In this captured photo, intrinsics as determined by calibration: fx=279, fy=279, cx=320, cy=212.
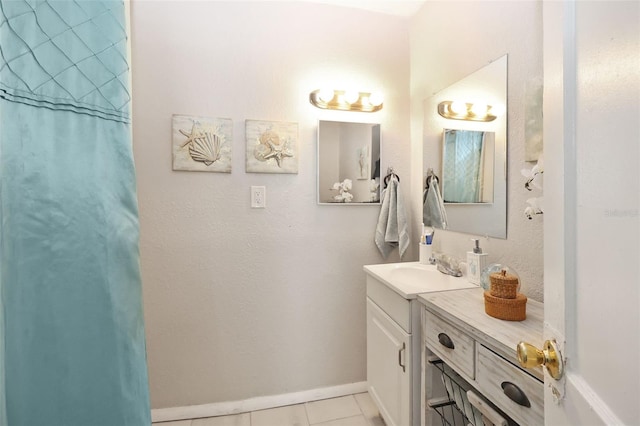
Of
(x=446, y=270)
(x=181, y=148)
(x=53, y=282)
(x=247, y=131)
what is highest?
(x=247, y=131)

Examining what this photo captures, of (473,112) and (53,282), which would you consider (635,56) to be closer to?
(53,282)

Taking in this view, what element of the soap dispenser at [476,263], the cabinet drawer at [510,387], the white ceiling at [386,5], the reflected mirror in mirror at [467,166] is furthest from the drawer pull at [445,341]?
the white ceiling at [386,5]

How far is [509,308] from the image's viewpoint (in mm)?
877

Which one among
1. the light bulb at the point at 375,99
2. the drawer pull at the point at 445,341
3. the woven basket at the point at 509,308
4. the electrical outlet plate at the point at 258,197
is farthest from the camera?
the light bulb at the point at 375,99

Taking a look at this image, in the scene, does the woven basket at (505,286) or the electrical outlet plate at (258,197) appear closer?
the woven basket at (505,286)

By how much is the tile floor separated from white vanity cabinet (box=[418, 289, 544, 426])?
25.1 inches

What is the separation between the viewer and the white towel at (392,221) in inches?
71.1

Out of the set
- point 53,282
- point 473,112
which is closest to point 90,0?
point 53,282

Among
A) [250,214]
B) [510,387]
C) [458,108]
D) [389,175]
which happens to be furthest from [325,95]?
[510,387]

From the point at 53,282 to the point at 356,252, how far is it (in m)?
1.50

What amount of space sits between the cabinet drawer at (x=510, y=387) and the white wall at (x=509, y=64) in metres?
0.43

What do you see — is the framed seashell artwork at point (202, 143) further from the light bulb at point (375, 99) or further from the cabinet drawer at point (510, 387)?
the cabinet drawer at point (510, 387)

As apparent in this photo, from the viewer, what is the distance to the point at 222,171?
1.63 metres

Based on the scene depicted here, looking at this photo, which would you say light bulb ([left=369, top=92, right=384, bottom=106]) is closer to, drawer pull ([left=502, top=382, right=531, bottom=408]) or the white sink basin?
the white sink basin
